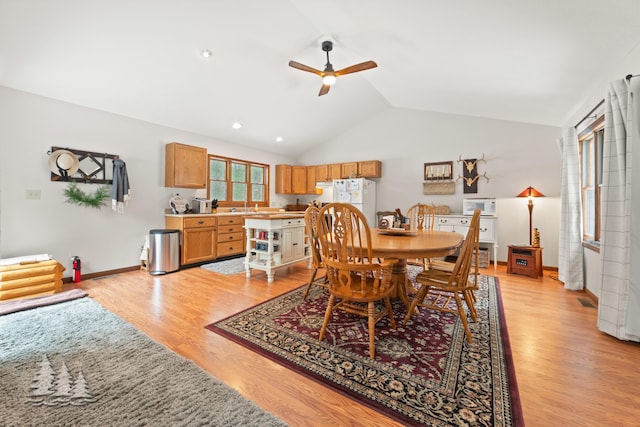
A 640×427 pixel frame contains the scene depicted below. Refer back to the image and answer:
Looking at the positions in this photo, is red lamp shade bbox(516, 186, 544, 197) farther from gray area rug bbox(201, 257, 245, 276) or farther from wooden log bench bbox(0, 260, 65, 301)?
wooden log bench bbox(0, 260, 65, 301)

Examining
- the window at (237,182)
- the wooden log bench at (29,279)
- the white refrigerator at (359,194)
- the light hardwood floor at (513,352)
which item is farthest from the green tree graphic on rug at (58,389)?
the white refrigerator at (359,194)

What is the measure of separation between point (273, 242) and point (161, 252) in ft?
5.73

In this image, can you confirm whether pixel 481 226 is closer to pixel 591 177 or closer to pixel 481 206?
pixel 481 206

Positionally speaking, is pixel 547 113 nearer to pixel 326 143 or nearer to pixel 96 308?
pixel 326 143

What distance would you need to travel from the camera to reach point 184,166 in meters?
4.53

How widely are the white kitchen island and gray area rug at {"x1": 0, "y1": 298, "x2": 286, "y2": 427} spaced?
1.69 metres

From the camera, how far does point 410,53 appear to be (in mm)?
3074

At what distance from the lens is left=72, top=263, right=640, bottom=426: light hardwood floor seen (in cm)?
132

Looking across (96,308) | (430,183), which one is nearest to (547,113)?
(430,183)

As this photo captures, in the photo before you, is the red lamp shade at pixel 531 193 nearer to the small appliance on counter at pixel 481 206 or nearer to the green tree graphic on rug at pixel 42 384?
the small appliance on counter at pixel 481 206

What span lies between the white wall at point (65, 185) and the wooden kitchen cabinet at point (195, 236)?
21.4 inches

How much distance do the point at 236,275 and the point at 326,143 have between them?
13.9 ft

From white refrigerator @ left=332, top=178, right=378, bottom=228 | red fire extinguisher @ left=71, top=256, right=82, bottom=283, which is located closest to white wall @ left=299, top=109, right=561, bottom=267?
white refrigerator @ left=332, top=178, right=378, bottom=228

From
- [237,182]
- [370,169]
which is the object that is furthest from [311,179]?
[237,182]
